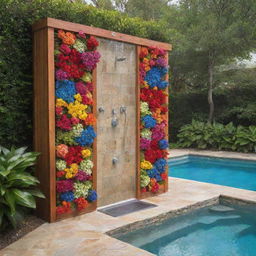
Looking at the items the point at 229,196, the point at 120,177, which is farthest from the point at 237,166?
the point at 120,177

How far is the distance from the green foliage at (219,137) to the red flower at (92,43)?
783 cm

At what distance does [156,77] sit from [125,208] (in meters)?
2.24

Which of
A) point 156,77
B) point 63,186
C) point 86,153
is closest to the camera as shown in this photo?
point 63,186

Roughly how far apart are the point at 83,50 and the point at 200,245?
300 cm

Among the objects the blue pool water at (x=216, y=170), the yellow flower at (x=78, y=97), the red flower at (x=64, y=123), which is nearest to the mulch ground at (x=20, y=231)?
the red flower at (x=64, y=123)

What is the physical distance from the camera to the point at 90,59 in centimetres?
457

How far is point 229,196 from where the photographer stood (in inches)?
221

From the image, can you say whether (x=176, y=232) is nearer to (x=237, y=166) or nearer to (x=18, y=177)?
(x=18, y=177)

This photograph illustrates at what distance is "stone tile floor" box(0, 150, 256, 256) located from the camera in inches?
136

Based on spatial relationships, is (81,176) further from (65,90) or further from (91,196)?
(65,90)

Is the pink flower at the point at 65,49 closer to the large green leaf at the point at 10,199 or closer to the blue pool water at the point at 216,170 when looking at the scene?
the large green leaf at the point at 10,199

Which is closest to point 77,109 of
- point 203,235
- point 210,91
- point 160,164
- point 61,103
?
point 61,103

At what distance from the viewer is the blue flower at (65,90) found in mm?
4324

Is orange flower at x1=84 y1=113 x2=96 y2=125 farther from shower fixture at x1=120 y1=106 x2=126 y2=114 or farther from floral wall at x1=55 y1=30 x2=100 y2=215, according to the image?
shower fixture at x1=120 y1=106 x2=126 y2=114
